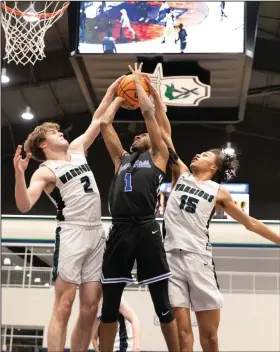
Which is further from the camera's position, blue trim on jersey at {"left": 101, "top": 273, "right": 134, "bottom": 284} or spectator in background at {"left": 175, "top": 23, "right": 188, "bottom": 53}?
spectator in background at {"left": 175, "top": 23, "right": 188, "bottom": 53}

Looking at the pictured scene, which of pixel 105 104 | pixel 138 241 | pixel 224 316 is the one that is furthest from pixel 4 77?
pixel 138 241

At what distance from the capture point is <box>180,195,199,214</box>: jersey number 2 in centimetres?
493

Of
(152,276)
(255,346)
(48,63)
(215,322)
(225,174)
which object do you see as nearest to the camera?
(152,276)

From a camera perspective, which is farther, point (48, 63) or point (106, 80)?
point (48, 63)

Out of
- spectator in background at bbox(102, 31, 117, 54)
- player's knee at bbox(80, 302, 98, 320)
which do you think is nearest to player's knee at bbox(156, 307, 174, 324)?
player's knee at bbox(80, 302, 98, 320)

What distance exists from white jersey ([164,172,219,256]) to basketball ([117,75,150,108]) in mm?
860

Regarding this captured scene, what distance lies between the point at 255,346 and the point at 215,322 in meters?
7.42

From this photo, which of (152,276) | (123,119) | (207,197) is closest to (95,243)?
(152,276)

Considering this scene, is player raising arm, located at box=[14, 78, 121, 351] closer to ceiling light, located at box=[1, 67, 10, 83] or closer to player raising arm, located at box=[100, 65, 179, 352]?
player raising arm, located at box=[100, 65, 179, 352]

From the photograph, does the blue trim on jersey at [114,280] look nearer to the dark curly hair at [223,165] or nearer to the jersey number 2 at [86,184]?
the jersey number 2 at [86,184]

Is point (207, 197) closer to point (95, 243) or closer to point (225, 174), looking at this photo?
point (225, 174)

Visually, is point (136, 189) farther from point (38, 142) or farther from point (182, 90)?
point (182, 90)

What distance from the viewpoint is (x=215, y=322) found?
4.81 metres

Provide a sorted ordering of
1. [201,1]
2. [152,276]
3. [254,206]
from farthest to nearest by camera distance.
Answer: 1. [254,206]
2. [201,1]
3. [152,276]
